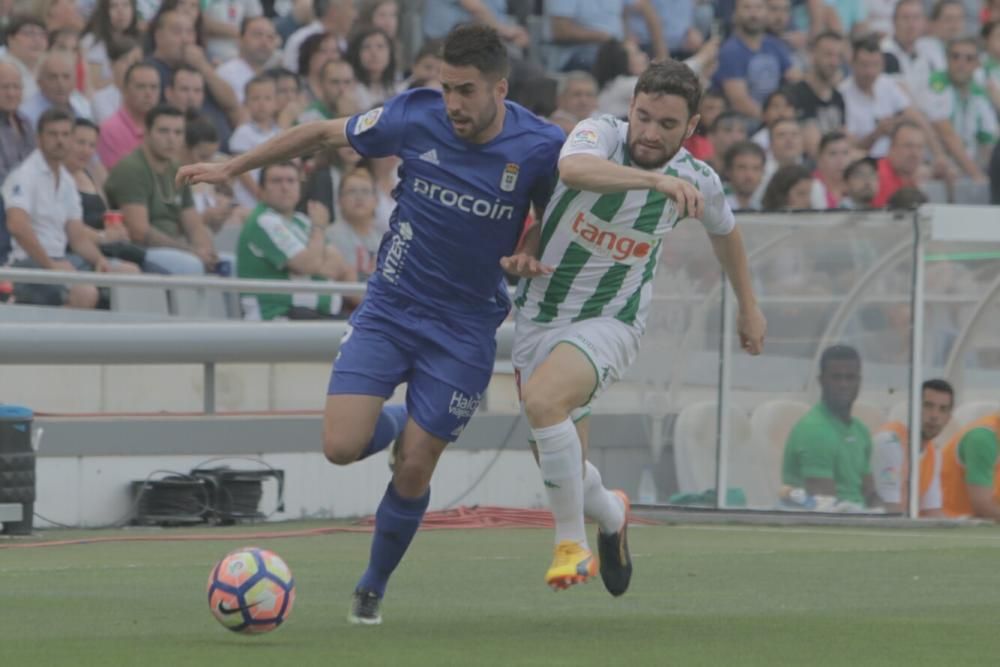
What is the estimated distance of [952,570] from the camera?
1049cm

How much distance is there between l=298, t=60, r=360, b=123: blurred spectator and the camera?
17203 millimetres

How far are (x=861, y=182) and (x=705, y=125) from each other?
1697mm

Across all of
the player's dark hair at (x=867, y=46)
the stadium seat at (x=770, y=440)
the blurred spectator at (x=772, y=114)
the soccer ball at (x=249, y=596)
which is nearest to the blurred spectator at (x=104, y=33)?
the stadium seat at (x=770, y=440)

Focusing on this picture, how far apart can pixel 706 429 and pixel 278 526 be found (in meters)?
3.09

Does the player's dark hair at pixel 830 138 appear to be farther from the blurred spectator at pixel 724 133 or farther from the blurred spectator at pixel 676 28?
the blurred spectator at pixel 676 28

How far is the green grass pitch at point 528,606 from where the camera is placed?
279 inches

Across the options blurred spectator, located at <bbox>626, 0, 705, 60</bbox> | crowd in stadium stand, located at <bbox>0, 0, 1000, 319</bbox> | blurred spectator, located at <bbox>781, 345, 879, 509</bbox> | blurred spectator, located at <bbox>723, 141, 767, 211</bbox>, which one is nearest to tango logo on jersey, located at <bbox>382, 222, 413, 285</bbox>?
crowd in stadium stand, located at <bbox>0, 0, 1000, 319</bbox>

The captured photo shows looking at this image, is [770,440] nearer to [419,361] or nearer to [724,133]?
[724,133]

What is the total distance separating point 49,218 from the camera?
1436 cm

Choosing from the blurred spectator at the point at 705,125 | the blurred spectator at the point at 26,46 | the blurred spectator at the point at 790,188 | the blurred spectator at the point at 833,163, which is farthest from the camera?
the blurred spectator at the point at 833,163

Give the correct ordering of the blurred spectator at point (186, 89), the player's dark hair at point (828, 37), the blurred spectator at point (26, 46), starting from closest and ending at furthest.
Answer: the blurred spectator at point (26, 46) < the blurred spectator at point (186, 89) < the player's dark hair at point (828, 37)

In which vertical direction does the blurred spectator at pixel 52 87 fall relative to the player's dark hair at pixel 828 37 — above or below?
below

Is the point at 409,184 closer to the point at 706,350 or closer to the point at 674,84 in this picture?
the point at 674,84

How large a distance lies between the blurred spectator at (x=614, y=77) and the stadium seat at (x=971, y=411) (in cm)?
470
